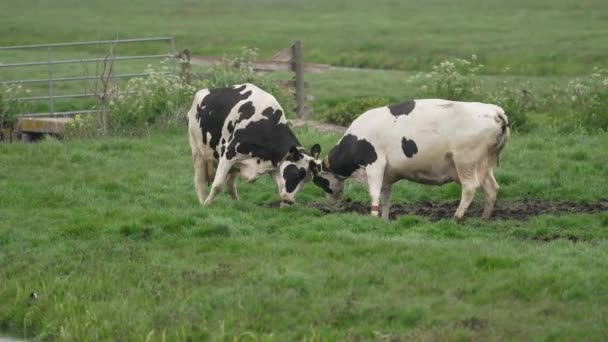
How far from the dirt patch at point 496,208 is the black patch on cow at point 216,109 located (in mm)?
1567

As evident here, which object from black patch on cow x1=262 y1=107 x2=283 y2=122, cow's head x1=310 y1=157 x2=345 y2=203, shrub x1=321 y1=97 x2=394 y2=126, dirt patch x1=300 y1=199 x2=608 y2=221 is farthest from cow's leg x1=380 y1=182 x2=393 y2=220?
shrub x1=321 y1=97 x2=394 y2=126

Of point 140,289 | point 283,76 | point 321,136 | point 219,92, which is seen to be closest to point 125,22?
point 283,76

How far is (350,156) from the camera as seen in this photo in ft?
50.9

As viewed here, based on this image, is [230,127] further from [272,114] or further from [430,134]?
[430,134]

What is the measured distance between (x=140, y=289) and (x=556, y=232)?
Answer: 16.3 feet

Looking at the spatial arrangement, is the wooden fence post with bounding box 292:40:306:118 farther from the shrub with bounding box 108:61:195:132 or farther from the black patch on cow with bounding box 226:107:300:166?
the black patch on cow with bounding box 226:107:300:166

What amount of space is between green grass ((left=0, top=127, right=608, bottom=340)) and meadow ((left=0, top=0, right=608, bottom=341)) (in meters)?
0.02

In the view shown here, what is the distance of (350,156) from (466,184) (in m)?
1.62

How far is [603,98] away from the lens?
21.5m

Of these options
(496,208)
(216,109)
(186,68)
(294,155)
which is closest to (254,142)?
(294,155)


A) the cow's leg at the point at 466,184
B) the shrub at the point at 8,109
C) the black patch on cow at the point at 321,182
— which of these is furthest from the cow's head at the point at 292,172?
the shrub at the point at 8,109

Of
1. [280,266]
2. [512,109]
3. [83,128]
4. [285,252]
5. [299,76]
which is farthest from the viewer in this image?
[299,76]

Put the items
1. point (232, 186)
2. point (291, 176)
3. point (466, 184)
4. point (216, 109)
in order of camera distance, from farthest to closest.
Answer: point (232, 186) < point (216, 109) < point (291, 176) < point (466, 184)

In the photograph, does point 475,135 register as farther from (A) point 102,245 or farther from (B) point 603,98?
(B) point 603,98
